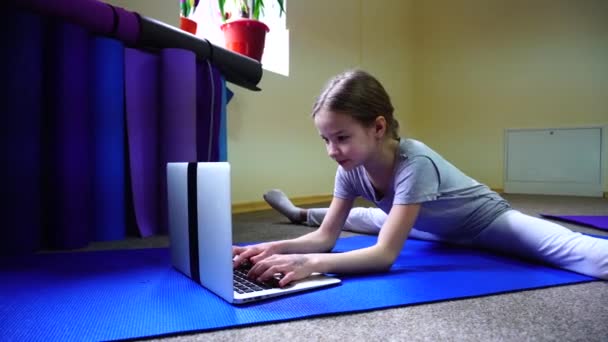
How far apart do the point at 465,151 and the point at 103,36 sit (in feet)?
10.4

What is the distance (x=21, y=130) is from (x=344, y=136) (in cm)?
95

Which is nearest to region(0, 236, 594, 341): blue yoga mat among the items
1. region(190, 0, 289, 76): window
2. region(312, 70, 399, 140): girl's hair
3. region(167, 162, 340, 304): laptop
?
region(167, 162, 340, 304): laptop

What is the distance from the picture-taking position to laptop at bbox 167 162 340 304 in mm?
771

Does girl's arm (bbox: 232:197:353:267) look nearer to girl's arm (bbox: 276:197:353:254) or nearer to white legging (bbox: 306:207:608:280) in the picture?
girl's arm (bbox: 276:197:353:254)

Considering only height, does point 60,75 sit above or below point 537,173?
above

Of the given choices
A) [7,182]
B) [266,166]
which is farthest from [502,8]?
[7,182]

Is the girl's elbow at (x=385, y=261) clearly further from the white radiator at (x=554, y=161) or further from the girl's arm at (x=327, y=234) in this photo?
the white radiator at (x=554, y=161)

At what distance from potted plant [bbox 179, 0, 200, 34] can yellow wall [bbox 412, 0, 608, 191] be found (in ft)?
8.22

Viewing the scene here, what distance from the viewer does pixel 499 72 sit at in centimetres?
362

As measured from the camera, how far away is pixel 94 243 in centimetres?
142

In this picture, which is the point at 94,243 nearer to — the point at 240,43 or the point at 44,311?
the point at 44,311

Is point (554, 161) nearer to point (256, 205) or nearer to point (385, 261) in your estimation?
point (256, 205)

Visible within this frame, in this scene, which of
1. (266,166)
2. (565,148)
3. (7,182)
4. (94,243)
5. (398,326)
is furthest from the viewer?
(565,148)

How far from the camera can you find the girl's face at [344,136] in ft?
3.28
